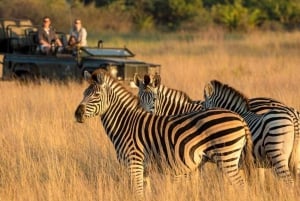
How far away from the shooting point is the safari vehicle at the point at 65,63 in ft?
54.8

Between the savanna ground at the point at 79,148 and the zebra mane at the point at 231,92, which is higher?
the zebra mane at the point at 231,92

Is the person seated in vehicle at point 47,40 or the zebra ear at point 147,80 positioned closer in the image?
the zebra ear at point 147,80

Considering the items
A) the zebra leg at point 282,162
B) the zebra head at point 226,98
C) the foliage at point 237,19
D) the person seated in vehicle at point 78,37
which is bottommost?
the zebra leg at point 282,162

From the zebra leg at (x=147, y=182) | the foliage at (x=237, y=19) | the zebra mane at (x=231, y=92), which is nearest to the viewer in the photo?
the zebra leg at (x=147, y=182)

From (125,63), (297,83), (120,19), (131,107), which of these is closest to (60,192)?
(131,107)

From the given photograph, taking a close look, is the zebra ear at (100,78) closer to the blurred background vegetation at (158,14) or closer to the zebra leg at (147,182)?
the zebra leg at (147,182)

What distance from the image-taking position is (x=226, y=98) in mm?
8281

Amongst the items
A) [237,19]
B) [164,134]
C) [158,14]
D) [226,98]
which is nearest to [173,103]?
[226,98]

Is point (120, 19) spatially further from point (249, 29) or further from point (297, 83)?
point (297, 83)

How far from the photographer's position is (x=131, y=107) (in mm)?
7422

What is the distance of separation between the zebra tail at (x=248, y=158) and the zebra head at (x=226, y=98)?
2.99 feet

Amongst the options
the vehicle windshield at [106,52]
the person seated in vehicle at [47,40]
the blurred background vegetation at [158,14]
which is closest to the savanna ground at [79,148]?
the vehicle windshield at [106,52]

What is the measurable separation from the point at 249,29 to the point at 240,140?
37.4 meters

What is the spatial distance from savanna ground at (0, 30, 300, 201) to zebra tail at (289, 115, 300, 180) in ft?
0.70
